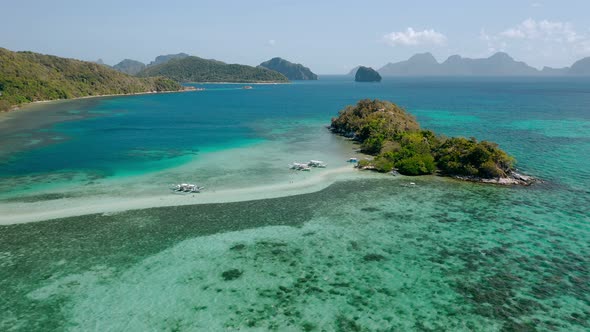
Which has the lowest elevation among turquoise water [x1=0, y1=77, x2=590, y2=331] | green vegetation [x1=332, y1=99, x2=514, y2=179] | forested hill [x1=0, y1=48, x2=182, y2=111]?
turquoise water [x1=0, y1=77, x2=590, y2=331]

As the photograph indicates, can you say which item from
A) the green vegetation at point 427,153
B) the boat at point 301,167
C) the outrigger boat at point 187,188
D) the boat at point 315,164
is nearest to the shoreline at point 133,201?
the outrigger boat at point 187,188

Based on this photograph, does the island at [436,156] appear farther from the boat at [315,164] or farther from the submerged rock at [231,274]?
the submerged rock at [231,274]

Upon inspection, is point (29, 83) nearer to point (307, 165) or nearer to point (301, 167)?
point (301, 167)

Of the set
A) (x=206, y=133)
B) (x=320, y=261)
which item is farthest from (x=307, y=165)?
(x=206, y=133)

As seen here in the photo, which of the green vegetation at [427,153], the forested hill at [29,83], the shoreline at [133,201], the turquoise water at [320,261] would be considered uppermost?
the forested hill at [29,83]

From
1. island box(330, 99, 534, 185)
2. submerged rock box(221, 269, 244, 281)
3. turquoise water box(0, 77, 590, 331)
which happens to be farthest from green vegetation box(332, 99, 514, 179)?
submerged rock box(221, 269, 244, 281)

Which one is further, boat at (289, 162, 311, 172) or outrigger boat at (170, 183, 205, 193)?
boat at (289, 162, 311, 172)

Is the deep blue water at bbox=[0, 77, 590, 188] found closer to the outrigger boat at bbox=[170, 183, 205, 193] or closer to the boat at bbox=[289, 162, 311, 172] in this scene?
the outrigger boat at bbox=[170, 183, 205, 193]

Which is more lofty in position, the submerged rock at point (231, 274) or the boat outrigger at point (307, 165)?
the boat outrigger at point (307, 165)
